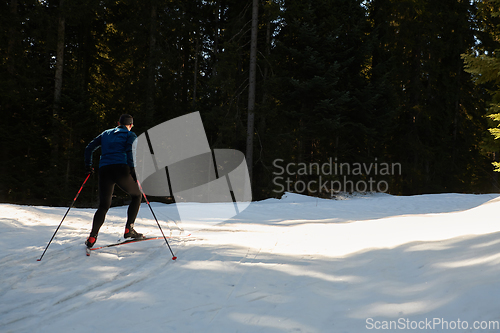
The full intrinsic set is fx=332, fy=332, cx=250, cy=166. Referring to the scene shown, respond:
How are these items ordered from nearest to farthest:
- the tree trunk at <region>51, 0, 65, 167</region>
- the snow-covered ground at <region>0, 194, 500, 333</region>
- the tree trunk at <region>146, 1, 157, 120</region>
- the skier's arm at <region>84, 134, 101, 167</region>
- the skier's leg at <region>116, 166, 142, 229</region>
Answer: the snow-covered ground at <region>0, 194, 500, 333</region>, the skier's leg at <region>116, 166, 142, 229</region>, the skier's arm at <region>84, 134, 101, 167</region>, the tree trunk at <region>51, 0, 65, 167</region>, the tree trunk at <region>146, 1, 157, 120</region>

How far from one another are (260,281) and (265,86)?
1588cm

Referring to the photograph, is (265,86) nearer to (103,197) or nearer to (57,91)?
(57,91)

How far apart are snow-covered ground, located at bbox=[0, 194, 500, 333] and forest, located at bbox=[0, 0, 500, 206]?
12.5 metres

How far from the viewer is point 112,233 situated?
20.9 ft

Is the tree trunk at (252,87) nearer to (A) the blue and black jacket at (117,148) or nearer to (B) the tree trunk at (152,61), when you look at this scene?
(B) the tree trunk at (152,61)

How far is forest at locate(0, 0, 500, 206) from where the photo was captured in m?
18.0

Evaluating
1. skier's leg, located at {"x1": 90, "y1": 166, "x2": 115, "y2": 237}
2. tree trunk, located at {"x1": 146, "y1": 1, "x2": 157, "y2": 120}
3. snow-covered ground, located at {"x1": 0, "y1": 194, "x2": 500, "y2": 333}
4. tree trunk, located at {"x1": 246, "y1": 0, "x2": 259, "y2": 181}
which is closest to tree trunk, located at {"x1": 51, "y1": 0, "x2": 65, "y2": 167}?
tree trunk, located at {"x1": 146, "y1": 1, "x2": 157, "y2": 120}

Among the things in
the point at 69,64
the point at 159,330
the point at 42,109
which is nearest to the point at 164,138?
the point at 42,109

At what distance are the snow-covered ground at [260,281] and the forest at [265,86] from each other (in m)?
12.5

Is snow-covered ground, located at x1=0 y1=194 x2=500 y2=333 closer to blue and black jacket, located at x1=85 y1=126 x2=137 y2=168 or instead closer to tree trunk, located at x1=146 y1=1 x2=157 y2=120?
blue and black jacket, located at x1=85 y1=126 x2=137 y2=168

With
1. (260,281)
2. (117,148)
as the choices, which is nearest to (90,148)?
(117,148)

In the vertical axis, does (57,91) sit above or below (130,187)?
above

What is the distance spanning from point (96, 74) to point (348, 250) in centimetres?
2338

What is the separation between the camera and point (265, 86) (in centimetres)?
1859
